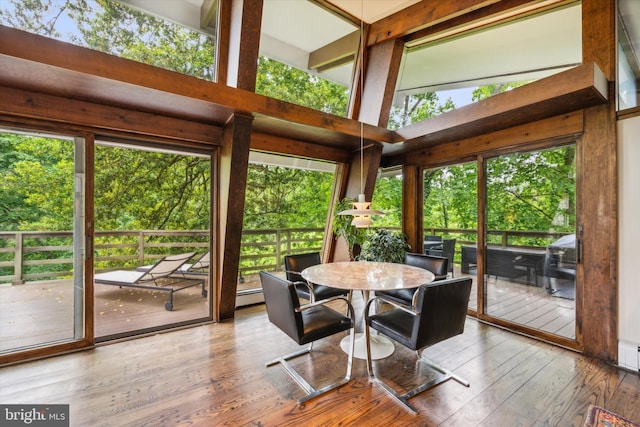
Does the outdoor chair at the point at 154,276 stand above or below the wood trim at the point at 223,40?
below

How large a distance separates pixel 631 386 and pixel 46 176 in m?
5.40

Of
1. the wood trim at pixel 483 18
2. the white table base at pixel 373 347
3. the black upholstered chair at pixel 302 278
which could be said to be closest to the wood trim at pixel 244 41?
the black upholstered chair at pixel 302 278

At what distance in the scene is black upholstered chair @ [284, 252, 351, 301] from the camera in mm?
3203

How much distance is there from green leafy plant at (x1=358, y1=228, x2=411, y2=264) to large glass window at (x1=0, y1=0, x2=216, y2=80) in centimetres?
299

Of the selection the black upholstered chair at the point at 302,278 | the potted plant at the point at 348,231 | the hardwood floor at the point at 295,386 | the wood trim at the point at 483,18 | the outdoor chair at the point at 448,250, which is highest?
the wood trim at the point at 483,18

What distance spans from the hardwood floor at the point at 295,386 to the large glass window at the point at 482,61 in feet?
9.43

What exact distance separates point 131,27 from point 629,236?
4.98 meters

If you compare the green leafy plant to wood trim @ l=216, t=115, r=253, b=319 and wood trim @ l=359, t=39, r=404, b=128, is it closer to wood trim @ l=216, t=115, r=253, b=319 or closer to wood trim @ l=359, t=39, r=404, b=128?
wood trim @ l=359, t=39, r=404, b=128

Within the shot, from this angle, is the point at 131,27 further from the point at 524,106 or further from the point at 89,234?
the point at 524,106

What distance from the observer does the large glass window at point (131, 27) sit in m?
2.30

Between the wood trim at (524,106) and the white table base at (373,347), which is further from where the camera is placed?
the white table base at (373,347)

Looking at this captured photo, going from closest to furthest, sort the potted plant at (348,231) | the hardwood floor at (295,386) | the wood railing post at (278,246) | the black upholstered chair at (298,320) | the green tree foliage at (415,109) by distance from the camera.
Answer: the hardwood floor at (295,386), the black upholstered chair at (298,320), the green tree foliage at (415,109), the potted plant at (348,231), the wood railing post at (278,246)

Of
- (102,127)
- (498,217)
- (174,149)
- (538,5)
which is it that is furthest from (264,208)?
(538,5)

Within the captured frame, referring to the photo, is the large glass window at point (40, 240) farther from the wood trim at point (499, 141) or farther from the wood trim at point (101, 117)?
the wood trim at point (499, 141)
